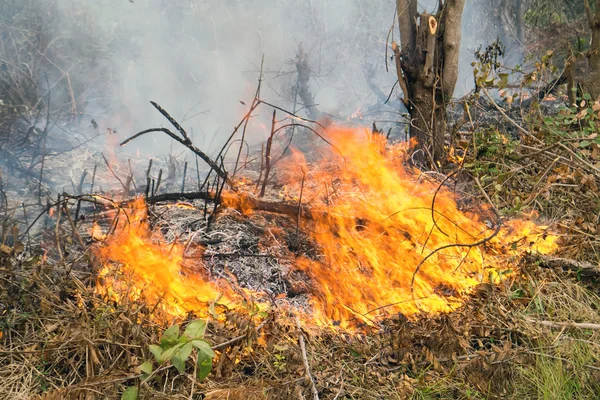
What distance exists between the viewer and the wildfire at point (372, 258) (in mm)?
2779

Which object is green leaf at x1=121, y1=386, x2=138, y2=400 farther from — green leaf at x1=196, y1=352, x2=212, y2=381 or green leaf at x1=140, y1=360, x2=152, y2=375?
green leaf at x1=196, y1=352, x2=212, y2=381

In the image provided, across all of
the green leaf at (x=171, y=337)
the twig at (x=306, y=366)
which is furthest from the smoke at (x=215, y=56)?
the green leaf at (x=171, y=337)

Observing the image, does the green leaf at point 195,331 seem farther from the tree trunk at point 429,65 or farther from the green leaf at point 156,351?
the tree trunk at point 429,65

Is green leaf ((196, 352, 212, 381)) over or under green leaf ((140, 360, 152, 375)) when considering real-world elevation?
over

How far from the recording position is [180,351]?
6.28 ft

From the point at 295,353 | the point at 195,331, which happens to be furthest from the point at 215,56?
the point at 195,331

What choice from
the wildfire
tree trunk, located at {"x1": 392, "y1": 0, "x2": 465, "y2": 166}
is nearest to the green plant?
the wildfire

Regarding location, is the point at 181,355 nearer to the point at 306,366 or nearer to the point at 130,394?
the point at 130,394

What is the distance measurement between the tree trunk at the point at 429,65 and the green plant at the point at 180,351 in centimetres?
317

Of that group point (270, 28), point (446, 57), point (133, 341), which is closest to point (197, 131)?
point (270, 28)

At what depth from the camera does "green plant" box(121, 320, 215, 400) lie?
190cm

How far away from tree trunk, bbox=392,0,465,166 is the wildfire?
3.42 feet

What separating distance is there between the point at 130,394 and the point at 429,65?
3.88 meters

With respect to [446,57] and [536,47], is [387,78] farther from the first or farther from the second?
[446,57]
